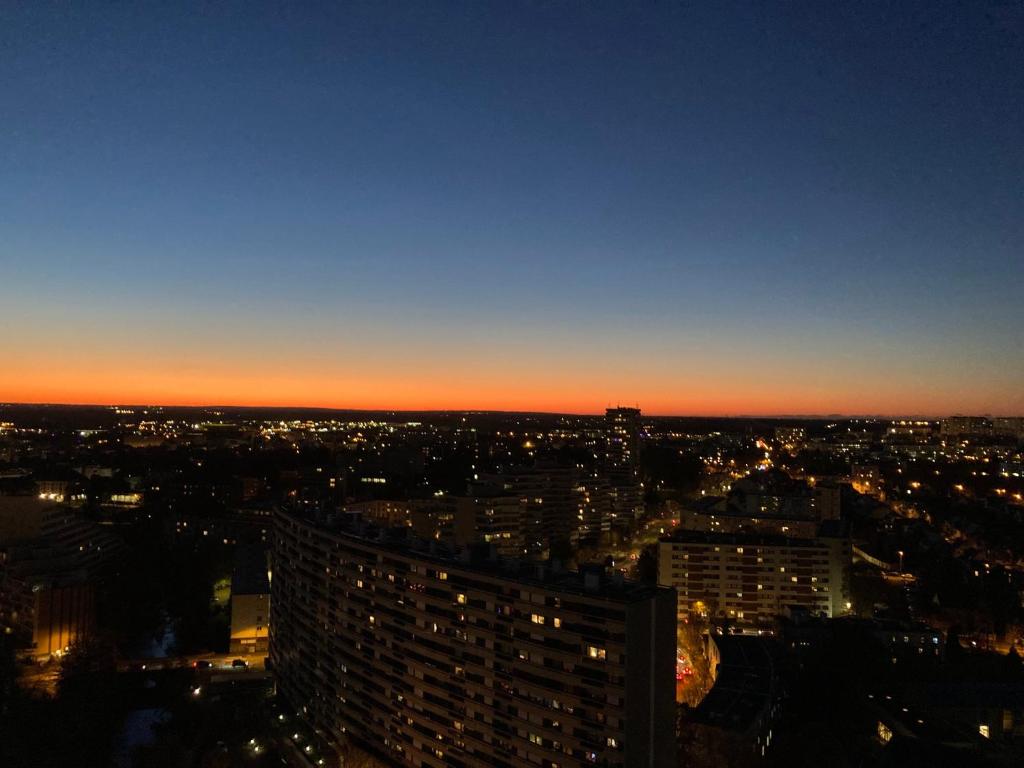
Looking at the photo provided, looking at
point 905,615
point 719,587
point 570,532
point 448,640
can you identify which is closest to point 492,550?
point 448,640

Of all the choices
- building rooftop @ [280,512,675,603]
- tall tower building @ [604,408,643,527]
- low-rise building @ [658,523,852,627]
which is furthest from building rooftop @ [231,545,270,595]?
tall tower building @ [604,408,643,527]

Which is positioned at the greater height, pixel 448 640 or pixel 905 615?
pixel 448 640

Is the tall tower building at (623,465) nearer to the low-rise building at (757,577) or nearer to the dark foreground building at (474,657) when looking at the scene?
the low-rise building at (757,577)

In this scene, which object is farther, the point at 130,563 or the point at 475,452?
the point at 475,452

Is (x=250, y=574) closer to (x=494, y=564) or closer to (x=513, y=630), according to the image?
(x=494, y=564)

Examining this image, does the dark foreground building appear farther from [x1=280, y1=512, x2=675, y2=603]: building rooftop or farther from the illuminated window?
the illuminated window

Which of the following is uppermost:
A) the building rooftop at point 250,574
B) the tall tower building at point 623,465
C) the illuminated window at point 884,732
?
the tall tower building at point 623,465

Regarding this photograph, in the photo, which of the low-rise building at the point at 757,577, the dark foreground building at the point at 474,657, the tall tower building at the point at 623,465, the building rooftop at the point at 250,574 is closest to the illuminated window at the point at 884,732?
the dark foreground building at the point at 474,657

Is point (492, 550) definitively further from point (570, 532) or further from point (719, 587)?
point (570, 532)
